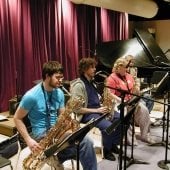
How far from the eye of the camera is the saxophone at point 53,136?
102 inches

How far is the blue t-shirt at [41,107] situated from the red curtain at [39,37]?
2.85m

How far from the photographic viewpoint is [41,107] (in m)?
2.74

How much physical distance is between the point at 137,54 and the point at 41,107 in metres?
4.69

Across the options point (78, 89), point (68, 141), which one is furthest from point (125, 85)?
point (68, 141)

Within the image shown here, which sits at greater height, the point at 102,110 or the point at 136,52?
the point at 136,52

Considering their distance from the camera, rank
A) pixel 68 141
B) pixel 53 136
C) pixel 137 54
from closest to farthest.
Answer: pixel 68 141
pixel 53 136
pixel 137 54

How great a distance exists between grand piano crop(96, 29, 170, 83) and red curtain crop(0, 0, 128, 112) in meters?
0.79

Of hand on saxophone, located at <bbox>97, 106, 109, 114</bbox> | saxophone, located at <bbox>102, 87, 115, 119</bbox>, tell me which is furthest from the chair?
saxophone, located at <bbox>102, 87, 115, 119</bbox>

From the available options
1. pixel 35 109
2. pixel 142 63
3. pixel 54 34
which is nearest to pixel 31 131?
pixel 35 109

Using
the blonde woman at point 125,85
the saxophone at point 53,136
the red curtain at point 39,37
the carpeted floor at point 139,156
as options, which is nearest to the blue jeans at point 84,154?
the saxophone at point 53,136

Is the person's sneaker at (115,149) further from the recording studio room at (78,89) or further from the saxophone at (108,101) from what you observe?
the saxophone at (108,101)

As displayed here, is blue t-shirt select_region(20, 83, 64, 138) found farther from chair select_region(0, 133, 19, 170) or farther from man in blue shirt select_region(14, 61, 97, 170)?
chair select_region(0, 133, 19, 170)

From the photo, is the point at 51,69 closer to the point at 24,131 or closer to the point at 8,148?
the point at 24,131

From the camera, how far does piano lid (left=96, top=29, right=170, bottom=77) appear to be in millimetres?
6699
